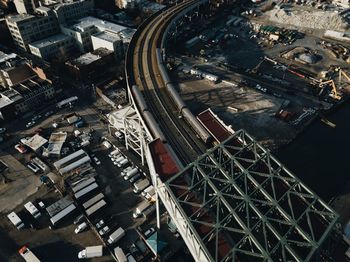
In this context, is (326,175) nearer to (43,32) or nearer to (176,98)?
(176,98)

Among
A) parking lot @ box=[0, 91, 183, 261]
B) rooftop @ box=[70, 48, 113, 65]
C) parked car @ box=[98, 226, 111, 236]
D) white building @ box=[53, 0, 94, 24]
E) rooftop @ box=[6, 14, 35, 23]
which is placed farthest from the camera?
white building @ box=[53, 0, 94, 24]

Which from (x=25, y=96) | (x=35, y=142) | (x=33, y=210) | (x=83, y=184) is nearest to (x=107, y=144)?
(x=83, y=184)

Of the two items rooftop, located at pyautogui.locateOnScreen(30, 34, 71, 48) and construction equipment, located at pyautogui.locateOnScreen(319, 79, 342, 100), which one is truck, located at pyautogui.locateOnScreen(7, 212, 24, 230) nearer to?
rooftop, located at pyautogui.locateOnScreen(30, 34, 71, 48)

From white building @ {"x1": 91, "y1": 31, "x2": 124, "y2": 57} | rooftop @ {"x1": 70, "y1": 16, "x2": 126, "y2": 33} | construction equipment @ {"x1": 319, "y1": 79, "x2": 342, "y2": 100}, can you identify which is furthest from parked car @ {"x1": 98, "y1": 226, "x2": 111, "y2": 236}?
rooftop @ {"x1": 70, "y1": 16, "x2": 126, "y2": 33}

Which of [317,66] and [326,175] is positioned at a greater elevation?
[317,66]

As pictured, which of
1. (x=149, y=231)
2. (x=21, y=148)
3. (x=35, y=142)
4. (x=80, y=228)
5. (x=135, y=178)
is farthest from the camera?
(x=35, y=142)

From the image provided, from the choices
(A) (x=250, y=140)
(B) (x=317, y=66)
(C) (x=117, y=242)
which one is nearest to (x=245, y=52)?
(B) (x=317, y=66)

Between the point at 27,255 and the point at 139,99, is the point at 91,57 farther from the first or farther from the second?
the point at 27,255
